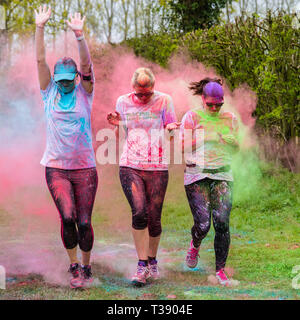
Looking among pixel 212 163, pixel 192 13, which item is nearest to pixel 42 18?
pixel 212 163

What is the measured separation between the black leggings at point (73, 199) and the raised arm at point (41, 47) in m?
0.78

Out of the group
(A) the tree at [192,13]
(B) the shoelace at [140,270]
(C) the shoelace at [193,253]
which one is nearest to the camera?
(B) the shoelace at [140,270]

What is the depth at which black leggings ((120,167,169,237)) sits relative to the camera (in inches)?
203

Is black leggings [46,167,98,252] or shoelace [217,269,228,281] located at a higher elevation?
black leggings [46,167,98,252]

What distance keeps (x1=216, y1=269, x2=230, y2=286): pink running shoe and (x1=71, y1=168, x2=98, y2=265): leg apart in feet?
3.91

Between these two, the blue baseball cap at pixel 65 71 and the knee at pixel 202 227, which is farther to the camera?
the knee at pixel 202 227

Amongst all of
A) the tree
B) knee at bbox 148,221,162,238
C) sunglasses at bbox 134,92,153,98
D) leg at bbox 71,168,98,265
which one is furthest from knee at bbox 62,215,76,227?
the tree

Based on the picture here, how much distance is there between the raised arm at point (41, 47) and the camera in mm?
4879

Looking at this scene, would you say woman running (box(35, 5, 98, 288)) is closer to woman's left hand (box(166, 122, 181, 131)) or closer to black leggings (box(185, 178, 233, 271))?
woman's left hand (box(166, 122, 181, 131))

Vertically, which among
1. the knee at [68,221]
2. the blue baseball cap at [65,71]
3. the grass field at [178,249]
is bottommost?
the grass field at [178,249]

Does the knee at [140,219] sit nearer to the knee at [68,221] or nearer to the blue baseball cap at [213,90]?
the knee at [68,221]

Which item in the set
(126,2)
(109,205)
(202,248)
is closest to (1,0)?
(126,2)

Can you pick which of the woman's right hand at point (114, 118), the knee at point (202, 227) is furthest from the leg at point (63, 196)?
the knee at point (202, 227)

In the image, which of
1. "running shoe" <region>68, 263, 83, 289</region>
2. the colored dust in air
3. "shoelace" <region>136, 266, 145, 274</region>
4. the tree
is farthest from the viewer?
the tree
